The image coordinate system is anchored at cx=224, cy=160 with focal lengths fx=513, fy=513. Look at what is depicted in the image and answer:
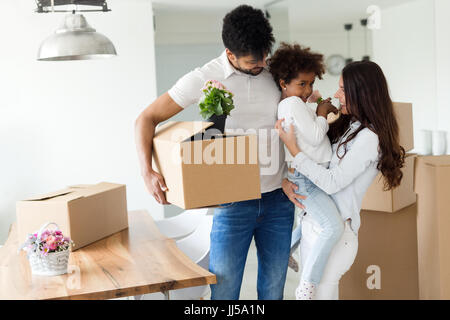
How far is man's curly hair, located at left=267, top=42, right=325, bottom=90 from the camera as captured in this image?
196 centimetres

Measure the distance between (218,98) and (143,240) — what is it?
0.97 metres

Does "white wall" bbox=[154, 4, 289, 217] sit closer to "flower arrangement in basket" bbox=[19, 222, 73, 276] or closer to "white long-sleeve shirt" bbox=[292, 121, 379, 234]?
"flower arrangement in basket" bbox=[19, 222, 73, 276]

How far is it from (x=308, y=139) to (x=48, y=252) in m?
1.07

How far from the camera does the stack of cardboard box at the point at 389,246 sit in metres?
2.45

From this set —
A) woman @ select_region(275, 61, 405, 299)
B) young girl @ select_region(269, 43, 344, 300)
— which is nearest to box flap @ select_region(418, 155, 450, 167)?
woman @ select_region(275, 61, 405, 299)

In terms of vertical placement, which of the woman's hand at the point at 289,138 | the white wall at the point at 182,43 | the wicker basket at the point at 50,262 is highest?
the white wall at the point at 182,43

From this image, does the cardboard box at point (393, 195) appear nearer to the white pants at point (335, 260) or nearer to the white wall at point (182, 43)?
the white pants at point (335, 260)

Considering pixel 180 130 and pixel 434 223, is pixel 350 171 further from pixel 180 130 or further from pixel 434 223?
pixel 180 130

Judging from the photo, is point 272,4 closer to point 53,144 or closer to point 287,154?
point 53,144

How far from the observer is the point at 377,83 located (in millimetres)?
1926

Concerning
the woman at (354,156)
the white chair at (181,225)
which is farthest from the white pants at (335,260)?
the white chair at (181,225)

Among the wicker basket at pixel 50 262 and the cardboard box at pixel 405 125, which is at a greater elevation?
the cardboard box at pixel 405 125

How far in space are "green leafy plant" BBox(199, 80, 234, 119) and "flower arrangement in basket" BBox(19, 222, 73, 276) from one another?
0.75 meters
